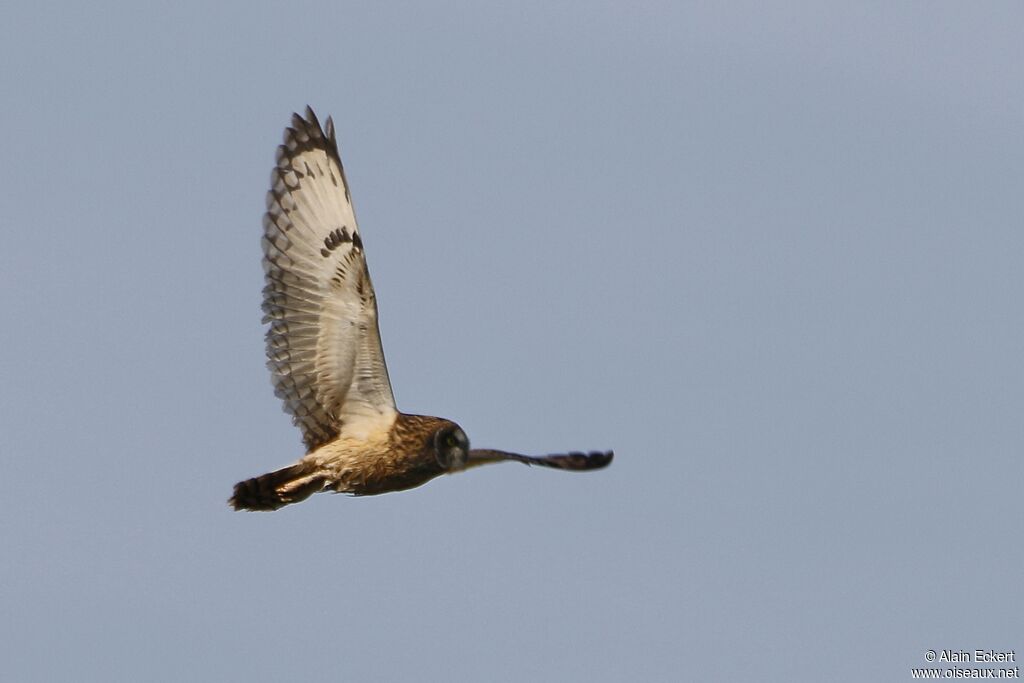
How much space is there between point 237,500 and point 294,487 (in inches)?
16.2

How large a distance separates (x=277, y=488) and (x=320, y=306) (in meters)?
1.32

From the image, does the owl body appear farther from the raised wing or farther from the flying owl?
the raised wing

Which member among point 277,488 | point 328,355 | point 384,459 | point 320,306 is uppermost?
point 320,306

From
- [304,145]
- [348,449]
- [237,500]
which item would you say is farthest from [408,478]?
[304,145]

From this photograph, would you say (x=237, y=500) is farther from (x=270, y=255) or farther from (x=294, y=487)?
(x=270, y=255)

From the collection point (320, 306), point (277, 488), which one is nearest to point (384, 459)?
point (277, 488)

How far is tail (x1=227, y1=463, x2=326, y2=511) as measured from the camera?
416 inches

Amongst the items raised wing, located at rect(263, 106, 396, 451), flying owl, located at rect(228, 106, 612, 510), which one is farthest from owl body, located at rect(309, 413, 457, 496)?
raised wing, located at rect(263, 106, 396, 451)

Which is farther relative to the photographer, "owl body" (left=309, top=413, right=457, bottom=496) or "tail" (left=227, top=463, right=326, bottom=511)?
"owl body" (left=309, top=413, right=457, bottom=496)

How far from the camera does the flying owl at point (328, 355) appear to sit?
425 inches

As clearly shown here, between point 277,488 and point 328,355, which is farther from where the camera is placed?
point 328,355

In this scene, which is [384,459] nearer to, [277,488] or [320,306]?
[277,488]

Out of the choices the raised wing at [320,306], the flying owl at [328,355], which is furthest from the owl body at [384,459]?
the raised wing at [320,306]

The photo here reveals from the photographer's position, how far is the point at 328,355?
11.0 meters
